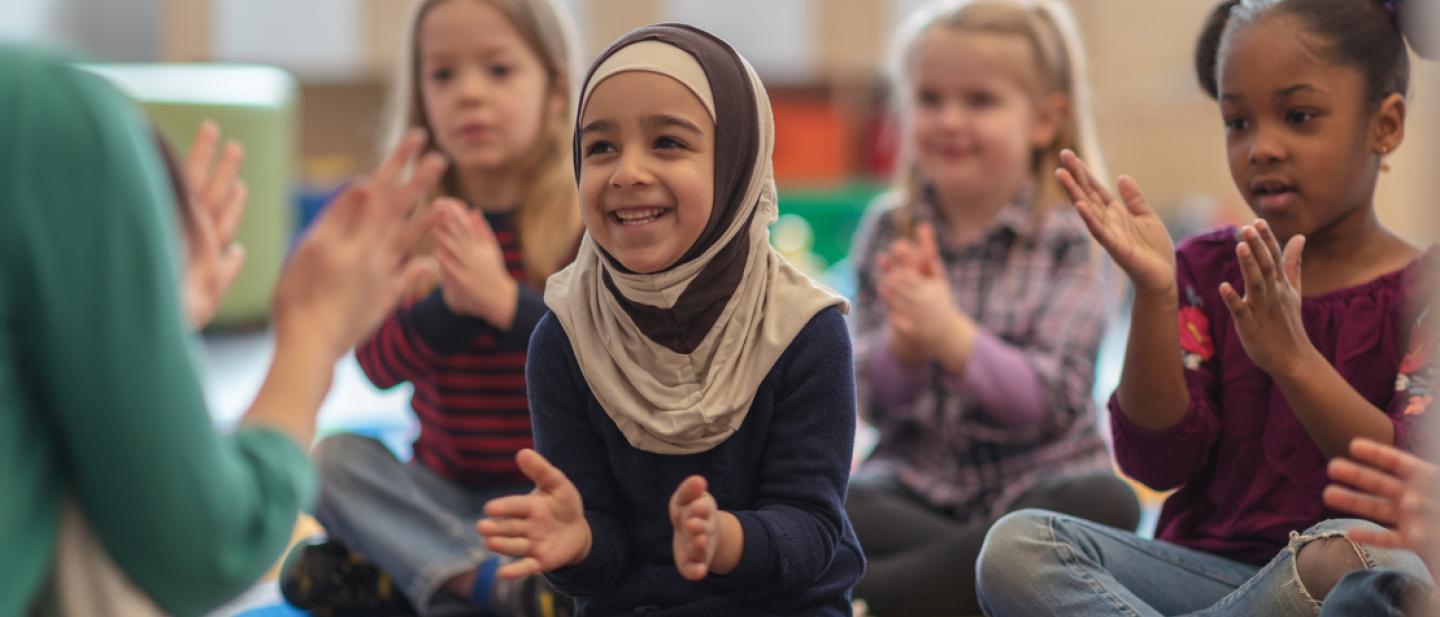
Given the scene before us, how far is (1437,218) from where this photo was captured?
980mm

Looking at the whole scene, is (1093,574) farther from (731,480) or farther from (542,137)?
(542,137)

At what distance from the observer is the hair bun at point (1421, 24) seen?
1.01m

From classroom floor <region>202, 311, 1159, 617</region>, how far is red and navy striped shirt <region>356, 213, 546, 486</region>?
326mm

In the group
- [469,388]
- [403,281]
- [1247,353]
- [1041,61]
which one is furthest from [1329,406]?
[469,388]

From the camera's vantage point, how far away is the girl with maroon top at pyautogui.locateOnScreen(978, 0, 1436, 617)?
1.29 meters

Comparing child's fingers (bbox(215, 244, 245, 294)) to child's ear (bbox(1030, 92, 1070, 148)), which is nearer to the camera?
child's fingers (bbox(215, 244, 245, 294))

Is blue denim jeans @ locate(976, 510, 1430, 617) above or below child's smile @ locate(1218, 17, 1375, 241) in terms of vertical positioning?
below

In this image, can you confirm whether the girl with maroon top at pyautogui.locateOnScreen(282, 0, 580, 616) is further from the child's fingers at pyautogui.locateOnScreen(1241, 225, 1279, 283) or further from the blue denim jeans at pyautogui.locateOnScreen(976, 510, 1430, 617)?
the child's fingers at pyautogui.locateOnScreen(1241, 225, 1279, 283)

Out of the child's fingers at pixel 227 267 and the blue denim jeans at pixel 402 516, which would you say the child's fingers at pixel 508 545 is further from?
the blue denim jeans at pixel 402 516

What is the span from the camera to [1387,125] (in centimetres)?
133

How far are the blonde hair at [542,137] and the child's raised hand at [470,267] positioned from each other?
0.14 meters

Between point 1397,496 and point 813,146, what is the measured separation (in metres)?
5.61

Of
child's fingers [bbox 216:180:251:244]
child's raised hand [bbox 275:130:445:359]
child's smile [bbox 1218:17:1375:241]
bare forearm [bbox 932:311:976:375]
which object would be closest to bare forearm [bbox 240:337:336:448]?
child's raised hand [bbox 275:130:445:359]

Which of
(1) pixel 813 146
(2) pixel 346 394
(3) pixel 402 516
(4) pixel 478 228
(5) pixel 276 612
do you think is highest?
(4) pixel 478 228
